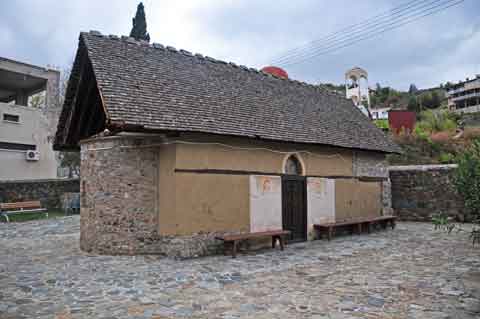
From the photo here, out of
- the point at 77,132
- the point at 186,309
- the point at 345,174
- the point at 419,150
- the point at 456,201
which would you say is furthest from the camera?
the point at 419,150

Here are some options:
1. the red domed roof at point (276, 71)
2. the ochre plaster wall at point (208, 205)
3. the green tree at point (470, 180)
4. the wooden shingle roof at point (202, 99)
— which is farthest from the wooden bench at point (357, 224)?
the red domed roof at point (276, 71)

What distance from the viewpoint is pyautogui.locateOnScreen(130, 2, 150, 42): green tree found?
72.1ft

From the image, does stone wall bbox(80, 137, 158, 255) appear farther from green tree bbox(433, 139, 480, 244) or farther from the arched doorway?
green tree bbox(433, 139, 480, 244)

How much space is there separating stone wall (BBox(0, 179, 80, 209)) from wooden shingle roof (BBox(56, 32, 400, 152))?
374 inches

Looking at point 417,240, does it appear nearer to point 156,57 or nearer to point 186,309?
point 186,309

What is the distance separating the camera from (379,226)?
1434cm

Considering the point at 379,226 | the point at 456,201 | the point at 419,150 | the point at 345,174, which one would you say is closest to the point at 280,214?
the point at 345,174

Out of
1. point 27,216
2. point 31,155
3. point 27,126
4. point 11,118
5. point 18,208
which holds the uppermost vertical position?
point 11,118

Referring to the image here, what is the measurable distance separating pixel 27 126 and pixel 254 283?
2287cm

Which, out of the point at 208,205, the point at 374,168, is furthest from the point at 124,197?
the point at 374,168

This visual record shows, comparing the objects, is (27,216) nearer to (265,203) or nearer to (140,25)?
(140,25)

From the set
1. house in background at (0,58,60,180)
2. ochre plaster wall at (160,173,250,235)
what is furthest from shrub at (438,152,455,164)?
house in background at (0,58,60,180)

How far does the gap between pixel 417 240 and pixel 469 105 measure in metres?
53.5

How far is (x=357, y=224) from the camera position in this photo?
13.1m
